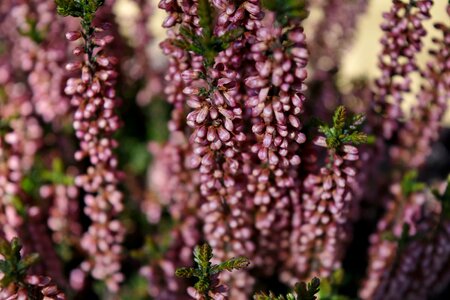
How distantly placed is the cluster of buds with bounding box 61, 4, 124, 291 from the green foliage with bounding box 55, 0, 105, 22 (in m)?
0.01

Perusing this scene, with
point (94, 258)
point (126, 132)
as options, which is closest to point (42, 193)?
point (94, 258)

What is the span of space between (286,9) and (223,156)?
0.50m

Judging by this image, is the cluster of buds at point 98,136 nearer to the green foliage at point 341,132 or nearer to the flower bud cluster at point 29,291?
the flower bud cluster at point 29,291

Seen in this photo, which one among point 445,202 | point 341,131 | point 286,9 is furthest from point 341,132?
point 445,202

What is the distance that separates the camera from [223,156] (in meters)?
1.64

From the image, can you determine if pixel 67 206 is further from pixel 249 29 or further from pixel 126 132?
pixel 249 29

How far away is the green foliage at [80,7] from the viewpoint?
1458mm

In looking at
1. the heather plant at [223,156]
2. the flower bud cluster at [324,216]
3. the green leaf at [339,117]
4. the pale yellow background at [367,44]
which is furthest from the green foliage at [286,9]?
the pale yellow background at [367,44]

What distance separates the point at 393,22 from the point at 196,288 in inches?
39.6

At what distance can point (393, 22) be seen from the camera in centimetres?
179

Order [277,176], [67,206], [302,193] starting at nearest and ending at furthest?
1. [277,176]
2. [302,193]
3. [67,206]

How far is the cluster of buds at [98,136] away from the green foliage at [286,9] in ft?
1.64

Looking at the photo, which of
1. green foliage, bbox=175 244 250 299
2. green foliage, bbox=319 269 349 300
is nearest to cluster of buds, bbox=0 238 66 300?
green foliage, bbox=175 244 250 299

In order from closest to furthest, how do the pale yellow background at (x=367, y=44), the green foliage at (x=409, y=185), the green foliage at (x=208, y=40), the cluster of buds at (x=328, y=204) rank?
the green foliage at (x=208, y=40) < the cluster of buds at (x=328, y=204) < the green foliage at (x=409, y=185) < the pale yellow background at (x=367, y=44)
